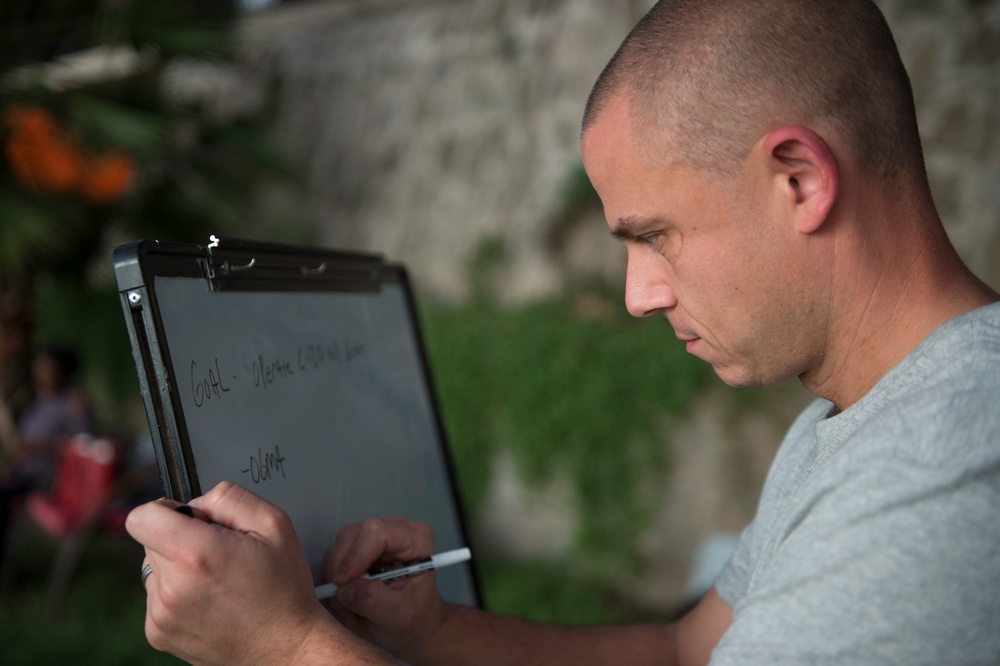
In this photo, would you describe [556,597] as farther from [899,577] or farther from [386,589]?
[899,577]

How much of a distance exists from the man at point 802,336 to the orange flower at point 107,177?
4119 millimetres

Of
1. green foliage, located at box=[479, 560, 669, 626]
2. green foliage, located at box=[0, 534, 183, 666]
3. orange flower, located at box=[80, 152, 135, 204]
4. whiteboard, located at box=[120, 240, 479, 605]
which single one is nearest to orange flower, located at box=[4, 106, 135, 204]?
orange flower, located at box=[80, 152, 135, 204]

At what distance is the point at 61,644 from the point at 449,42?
396 cm

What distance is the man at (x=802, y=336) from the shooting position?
87 cm

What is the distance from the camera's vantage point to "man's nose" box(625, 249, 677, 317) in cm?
119

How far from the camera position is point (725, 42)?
1126 mm

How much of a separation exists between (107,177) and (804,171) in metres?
4.92

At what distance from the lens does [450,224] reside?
5590 millimetres

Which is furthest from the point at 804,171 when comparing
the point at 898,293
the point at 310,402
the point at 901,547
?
the point at 310,402

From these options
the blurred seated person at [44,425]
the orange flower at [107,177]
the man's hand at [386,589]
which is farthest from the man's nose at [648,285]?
the blurred seated person at [44,425]

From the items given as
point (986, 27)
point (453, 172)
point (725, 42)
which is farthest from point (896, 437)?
point (453, 172)

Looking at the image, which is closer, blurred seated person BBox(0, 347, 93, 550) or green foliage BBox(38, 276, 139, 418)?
blurred seated person BBox(0, 347, 93, 550)

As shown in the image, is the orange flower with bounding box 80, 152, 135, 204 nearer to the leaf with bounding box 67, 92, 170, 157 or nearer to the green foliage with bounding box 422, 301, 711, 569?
the leaf with bounding box 67, 92, 170, 157

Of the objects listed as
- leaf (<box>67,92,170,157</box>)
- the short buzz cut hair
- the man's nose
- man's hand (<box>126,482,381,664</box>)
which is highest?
leaf (<box>67,92,170,157</box>)
